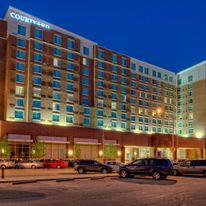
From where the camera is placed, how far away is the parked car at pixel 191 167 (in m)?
36.2

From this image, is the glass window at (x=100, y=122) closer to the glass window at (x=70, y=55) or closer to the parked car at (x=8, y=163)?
the glass window at (x=70, y=55)

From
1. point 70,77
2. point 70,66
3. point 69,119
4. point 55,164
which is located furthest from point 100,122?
point 55,164

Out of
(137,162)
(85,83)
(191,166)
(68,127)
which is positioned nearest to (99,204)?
(137,162)

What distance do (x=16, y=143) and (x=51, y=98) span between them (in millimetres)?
14202

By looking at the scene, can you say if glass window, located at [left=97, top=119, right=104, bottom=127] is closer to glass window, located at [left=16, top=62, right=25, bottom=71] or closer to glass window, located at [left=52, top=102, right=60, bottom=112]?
glass window, located at [left=52, top=102, right=60, bottom=112]

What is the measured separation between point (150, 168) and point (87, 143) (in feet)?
171

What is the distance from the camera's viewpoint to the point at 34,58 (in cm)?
7750

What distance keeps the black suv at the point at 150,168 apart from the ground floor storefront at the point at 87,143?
84.2 feet

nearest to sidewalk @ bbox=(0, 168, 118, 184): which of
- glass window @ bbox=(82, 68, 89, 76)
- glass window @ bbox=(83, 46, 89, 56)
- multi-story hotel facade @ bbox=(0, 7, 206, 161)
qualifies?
multi-story hotel facade @ bbox=(0, 7, 206, 161)

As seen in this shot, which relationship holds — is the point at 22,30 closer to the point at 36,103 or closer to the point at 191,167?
the point at 36,103

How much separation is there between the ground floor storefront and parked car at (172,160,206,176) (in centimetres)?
1900

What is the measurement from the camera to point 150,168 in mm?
30500

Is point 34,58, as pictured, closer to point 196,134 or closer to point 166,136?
point 166,136

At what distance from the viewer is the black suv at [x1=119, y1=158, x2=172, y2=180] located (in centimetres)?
3028
